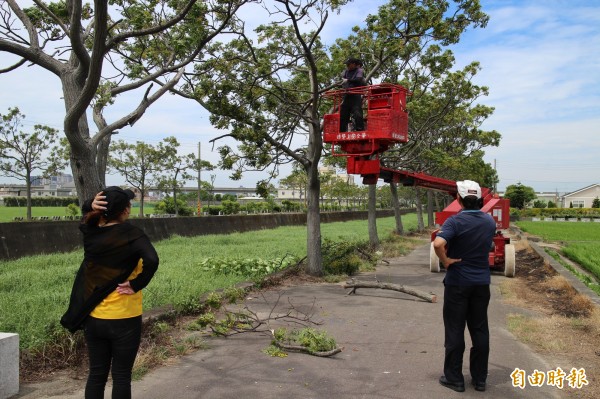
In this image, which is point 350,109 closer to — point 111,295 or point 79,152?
point 79,152

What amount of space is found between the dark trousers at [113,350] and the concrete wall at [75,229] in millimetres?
10048

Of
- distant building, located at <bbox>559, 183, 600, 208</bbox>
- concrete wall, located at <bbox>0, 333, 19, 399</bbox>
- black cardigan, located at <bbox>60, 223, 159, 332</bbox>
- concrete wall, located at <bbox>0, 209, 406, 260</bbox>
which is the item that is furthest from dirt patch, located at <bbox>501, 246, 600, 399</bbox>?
distant building, located at <bbox>559, 183, 600, 208</bbox>

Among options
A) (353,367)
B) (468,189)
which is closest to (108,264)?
(353,367)

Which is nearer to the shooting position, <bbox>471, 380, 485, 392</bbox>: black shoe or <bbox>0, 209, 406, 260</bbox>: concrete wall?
<bbox>471, 380, 485, 392</bbox>: black shoe

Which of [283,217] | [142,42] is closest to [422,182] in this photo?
[142,42]

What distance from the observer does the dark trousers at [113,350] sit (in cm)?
342

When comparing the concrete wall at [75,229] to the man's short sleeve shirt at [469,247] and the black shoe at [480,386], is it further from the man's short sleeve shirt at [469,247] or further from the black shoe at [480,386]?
the black shoe at [480,386]

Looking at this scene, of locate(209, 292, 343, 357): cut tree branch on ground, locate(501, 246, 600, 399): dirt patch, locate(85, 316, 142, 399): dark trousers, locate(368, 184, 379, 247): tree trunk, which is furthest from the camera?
locate(368, 184, 379, 247): tree trunk

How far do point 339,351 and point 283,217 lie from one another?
27.0 metres

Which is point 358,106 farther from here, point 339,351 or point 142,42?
point 339,351

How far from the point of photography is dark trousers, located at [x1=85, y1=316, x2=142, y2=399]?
11.2ft

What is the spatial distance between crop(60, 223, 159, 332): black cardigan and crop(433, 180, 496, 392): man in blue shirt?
2.73 m

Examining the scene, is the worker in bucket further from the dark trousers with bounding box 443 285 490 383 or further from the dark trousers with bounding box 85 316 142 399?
the dark trousers with bounding box 85 316 142 399

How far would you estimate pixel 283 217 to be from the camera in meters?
32.7
